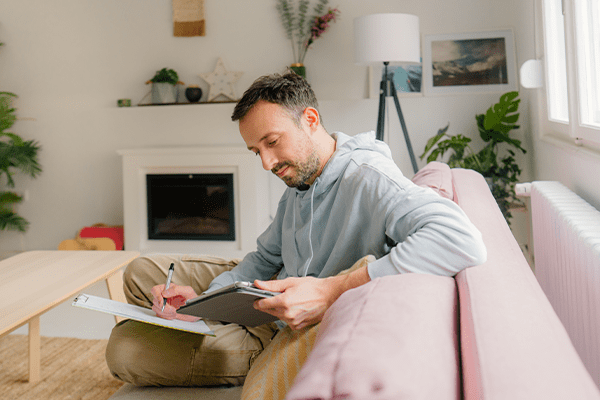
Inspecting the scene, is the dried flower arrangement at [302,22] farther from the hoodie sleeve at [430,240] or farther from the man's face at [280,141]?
the hoodie sleeve at [430,240]

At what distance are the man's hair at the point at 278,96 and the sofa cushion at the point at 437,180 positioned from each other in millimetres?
412

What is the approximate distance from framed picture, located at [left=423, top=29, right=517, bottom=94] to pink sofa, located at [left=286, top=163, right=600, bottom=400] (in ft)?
10.2

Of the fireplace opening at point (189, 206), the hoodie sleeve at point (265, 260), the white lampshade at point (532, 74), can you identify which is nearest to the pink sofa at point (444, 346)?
the hoodie sleeve at point (265, 260)

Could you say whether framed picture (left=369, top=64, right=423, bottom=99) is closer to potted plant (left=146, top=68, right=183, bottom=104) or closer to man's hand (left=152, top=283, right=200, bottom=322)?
potted plant (left=146, top=68, right=183, bottom=104)

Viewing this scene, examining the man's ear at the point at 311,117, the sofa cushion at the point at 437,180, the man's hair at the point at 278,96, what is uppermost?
the man's hair at the point at 278,96

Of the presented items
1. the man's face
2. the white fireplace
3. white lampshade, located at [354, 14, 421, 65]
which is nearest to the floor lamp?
white lampshade, located at [354, 14, 421, 65]

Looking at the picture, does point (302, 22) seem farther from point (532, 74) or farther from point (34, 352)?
point (34, 352)

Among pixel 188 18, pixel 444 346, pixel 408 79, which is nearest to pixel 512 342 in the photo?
pixel 444 346

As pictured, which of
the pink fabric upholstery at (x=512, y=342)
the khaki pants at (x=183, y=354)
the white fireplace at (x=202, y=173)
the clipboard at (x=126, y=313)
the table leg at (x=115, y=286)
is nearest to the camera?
the pink fabric upholstery at (x=512, y=342)

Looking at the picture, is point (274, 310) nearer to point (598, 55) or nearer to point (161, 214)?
point (598, 55)

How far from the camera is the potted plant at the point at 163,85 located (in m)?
3.97

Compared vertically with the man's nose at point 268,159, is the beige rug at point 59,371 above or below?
below

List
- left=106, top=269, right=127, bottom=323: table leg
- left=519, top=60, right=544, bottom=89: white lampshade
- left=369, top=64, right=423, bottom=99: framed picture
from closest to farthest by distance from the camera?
left=106, top=269, right=127, bottom=323: table leg → left=519, top=60, right=544, bottom=89: white lampshade → left=369, top=64, right=423, bottom=99: framed picture

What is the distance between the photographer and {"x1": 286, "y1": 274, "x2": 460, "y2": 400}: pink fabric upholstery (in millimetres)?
483
